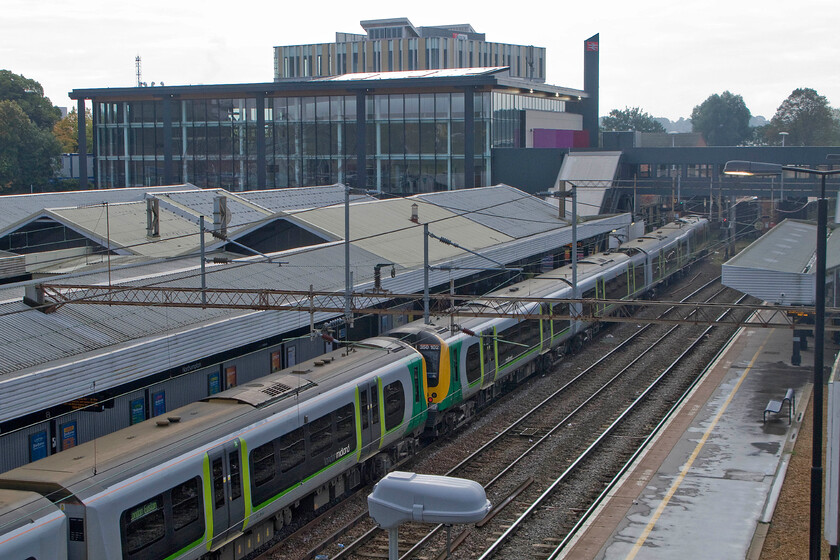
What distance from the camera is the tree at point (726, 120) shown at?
488ft

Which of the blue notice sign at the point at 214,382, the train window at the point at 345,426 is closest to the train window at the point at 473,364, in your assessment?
the train window at the point at 345,426

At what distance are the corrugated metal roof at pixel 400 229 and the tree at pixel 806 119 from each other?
8107 cm

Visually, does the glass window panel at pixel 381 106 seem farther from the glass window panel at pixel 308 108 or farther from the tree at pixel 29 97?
the tree at pixel 29 97

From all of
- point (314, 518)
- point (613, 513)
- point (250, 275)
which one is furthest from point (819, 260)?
point (250, 275)

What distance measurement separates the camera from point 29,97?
104625mm

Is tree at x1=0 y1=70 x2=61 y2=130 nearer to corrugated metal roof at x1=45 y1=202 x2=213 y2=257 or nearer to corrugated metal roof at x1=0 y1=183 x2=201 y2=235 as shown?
corrugated metal roof at x1=0 y1=183 x2=201 y2=235

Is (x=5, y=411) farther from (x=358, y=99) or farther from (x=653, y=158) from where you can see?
(x=653, y=158)

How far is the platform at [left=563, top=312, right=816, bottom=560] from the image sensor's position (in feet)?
53.5

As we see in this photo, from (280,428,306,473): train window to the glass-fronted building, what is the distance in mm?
45677

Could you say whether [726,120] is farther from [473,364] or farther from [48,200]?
[473,364]

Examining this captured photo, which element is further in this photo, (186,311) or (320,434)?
(186,311)

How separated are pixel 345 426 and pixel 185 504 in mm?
4828

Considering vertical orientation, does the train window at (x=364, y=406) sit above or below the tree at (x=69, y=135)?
below

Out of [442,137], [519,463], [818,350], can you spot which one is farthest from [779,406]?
[442,137]
